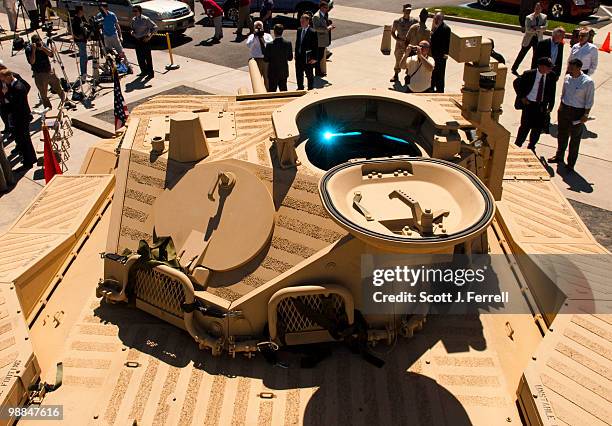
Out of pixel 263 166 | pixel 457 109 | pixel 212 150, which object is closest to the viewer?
pixel 263 166

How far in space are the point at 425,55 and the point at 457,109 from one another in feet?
17.3

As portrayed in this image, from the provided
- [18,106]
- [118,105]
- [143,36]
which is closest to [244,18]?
[143,36]

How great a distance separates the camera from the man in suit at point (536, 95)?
12375 mm

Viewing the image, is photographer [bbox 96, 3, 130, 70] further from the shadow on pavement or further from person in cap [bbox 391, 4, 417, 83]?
the shadow on pavement

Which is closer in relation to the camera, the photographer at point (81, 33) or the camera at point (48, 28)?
the photographer at point (81, 33)

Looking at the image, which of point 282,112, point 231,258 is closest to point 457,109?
point 282,112

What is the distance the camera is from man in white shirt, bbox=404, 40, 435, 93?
13.7 metres

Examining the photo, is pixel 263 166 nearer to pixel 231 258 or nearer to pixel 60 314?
pixel 231 258

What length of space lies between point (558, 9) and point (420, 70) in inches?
543

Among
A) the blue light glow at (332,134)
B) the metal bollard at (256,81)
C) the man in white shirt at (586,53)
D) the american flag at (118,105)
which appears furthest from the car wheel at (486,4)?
the blue light glow at (332,134)

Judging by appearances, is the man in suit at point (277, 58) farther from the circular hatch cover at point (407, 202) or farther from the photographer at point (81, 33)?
the circular hatch cover at point (407, 202)

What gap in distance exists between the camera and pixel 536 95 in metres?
12.6

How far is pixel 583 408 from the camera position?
17.6ft

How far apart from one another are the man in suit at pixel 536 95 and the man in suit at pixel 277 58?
5242 millimetres
